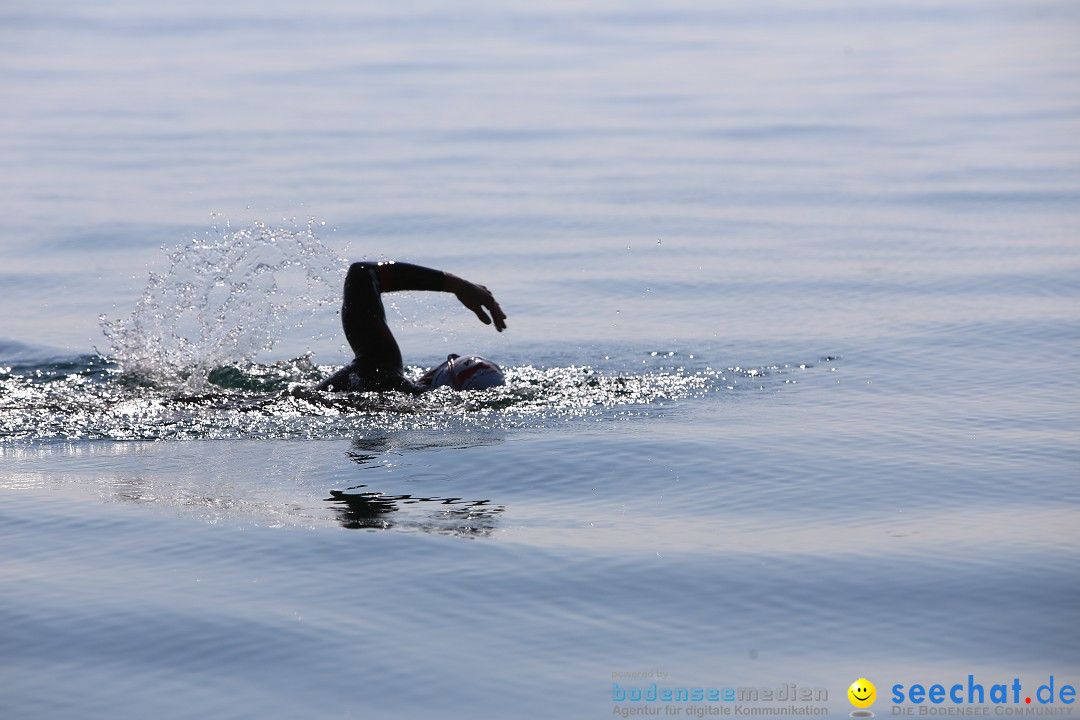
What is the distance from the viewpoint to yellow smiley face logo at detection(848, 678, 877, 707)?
6293mm

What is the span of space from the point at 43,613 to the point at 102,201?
1585cm

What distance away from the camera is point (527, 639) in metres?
6.92

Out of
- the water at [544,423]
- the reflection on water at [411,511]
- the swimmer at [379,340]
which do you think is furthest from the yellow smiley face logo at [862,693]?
the swimmer at [379,340]

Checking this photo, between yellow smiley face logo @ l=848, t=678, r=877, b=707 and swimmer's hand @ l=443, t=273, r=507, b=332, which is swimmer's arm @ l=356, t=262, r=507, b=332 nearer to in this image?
swimmer's hand @ l=443, t=273, r=507, b=332

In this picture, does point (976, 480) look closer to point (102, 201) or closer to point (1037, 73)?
point (102, 201)

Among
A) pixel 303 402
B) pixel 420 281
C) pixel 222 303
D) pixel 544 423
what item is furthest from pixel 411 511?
pixel 222 303

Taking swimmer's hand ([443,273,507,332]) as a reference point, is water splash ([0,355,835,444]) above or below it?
below

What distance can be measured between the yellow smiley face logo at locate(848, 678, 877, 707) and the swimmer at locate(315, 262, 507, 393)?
5.66m

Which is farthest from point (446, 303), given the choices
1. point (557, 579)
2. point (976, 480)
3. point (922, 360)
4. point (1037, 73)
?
point (1037, 73)

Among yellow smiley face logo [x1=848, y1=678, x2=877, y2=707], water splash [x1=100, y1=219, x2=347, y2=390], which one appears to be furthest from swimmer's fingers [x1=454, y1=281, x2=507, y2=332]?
yellow smiley face logo [x1=848, y1=678, x2=877, y2=707]

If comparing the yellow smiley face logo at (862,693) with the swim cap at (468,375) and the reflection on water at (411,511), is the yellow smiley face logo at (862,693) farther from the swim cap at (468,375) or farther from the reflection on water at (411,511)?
the swim cap at (468,375)

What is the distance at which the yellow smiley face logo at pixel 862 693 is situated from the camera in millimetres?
6293

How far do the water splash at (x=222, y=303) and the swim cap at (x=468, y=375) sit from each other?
2107 millimetres

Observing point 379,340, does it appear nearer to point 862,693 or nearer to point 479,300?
point 479,300
